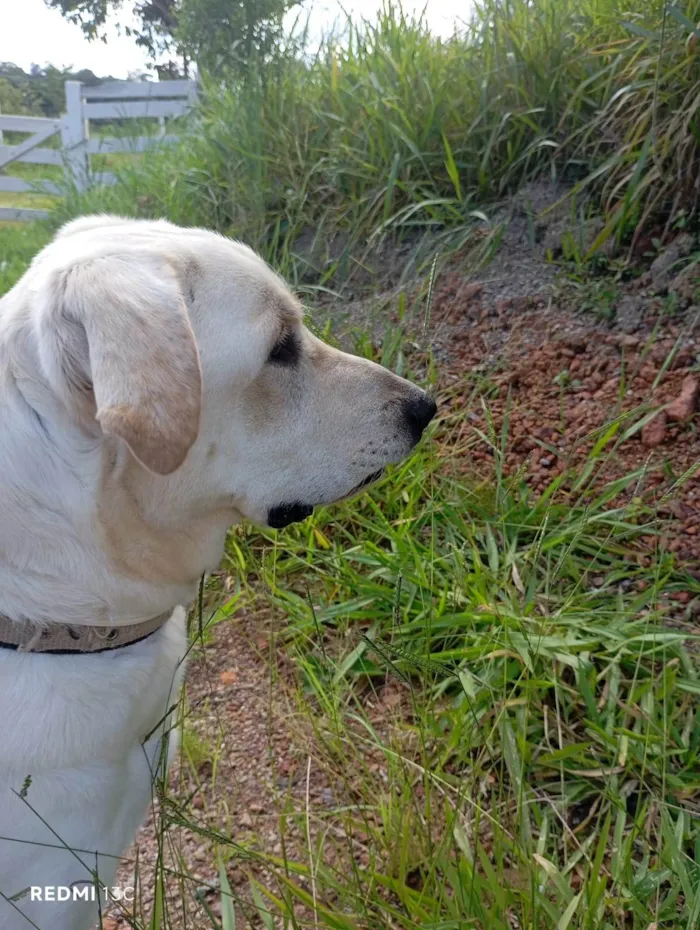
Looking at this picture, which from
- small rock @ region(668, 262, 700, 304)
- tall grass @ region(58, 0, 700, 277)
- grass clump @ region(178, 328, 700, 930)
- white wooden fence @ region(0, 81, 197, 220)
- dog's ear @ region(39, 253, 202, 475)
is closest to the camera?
dog's ear @ region(39, 253, 202, 475)

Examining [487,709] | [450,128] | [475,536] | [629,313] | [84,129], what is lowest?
[487,709]

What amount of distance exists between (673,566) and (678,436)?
1.70ft

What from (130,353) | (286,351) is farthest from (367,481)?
(130,353)

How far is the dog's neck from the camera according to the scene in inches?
49.4

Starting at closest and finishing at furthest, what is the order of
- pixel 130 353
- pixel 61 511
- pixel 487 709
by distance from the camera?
1. pixel 130 353
2. pixel 61 511
3. pixel 487 709

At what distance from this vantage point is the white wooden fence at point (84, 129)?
6441mm

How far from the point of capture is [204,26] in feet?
15.6

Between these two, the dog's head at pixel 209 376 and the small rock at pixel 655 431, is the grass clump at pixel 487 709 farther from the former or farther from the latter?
the dog's head at pixel 209 376

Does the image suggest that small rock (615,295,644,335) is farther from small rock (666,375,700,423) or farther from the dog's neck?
the dog's neck

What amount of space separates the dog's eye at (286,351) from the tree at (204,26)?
3.44 meters

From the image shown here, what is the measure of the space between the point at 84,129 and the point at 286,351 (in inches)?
325

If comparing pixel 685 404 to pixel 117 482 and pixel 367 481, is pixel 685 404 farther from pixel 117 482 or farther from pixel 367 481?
pixel 117 482

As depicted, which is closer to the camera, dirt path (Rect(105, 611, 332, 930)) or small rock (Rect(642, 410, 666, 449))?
dirt path (Rect(105, 611, 332, 930))

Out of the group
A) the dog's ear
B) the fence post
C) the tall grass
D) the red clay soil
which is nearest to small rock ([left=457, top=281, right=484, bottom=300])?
the red clay soil
